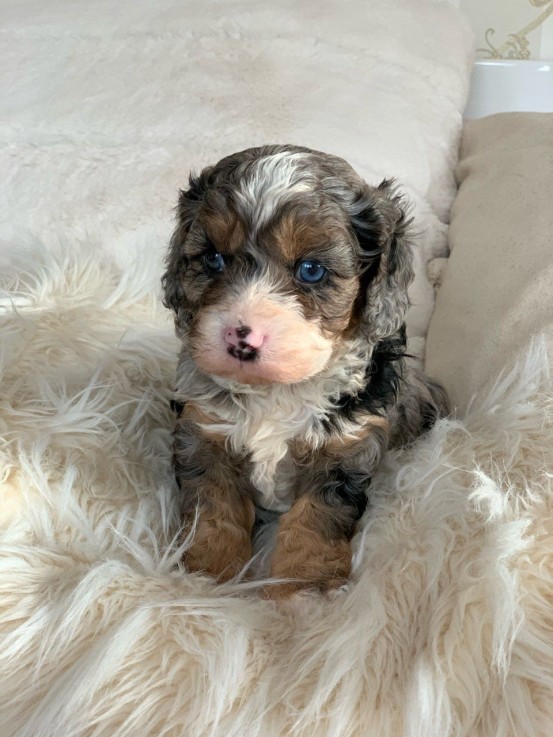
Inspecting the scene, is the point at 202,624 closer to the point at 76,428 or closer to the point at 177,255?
the point at 76,428

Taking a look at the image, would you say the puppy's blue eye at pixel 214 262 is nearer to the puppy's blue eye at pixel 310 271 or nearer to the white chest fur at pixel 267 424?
the puppy's blue eye at pixel 310 271

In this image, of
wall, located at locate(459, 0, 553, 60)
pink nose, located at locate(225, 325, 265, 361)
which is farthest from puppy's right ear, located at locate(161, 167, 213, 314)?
wall, located at locate(459, 0, 553, 60)

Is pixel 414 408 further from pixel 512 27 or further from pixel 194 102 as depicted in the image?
pixel 512 27

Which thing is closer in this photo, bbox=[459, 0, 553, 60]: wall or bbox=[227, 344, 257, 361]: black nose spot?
bbox=[227, 344, 257, 361]: black nose spot

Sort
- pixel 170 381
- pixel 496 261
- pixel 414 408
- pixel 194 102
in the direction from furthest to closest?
1. pixel 194 102
2. pixel 496 261
3. pixel 170 381
4. pixel 414 408

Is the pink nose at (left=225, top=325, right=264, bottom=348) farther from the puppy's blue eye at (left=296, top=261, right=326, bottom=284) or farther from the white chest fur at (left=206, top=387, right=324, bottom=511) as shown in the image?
the white chest fur at (left=206, top=387, right=324, bottom=511)

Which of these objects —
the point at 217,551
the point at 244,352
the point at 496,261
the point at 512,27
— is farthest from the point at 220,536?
the point at 512,27
